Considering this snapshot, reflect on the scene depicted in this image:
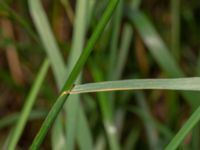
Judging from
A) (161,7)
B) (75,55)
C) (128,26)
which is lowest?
(161,7)

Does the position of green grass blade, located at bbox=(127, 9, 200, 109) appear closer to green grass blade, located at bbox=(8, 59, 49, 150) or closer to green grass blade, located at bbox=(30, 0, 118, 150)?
green grass blade, located at bbox=(8, 59, 49, 150)

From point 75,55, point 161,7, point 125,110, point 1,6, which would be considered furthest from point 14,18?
point 161,7

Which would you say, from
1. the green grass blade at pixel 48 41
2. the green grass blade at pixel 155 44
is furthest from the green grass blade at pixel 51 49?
the green grass blade at pixel 155 44

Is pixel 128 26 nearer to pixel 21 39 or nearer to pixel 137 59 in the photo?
pixel 137 59

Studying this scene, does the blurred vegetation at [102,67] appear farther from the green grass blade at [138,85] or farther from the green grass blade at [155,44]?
the green grass blade at [138,85]

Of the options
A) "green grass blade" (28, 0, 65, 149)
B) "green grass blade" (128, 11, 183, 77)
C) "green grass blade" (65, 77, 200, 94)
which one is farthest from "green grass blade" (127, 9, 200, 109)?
"green grass blade" (65, 77, 200, 94)

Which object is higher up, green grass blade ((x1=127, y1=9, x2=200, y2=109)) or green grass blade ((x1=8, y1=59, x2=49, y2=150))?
green grass blade ((x1=8, y1=59, x2=49, y2=150))

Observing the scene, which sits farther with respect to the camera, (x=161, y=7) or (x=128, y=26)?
(x=161, y=7)
